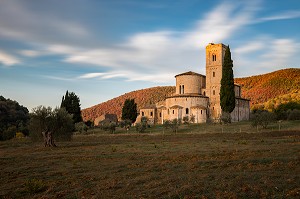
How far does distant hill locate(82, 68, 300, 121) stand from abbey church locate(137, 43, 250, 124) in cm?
3855

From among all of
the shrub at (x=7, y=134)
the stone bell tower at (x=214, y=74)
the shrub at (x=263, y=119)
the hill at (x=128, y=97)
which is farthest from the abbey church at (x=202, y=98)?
the hill at (x=128, y=97)

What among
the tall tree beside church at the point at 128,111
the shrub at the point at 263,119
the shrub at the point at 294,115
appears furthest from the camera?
the tall tree beside church at the point at 128,111

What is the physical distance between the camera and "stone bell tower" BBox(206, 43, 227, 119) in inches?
2857

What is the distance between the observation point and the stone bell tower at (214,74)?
72562 mm

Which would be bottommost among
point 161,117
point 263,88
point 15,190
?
point 15,190

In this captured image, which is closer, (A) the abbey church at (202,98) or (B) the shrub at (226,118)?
(B) the shrub at (226,118)

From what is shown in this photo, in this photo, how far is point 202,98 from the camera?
236 ft

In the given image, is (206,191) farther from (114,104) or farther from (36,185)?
(114,104)

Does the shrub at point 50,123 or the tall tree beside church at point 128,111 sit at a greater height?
the tall tree beside church at point 128,111

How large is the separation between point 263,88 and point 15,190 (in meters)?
140

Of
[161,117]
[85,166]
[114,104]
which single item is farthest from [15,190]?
[114,104]

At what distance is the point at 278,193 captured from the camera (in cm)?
1086

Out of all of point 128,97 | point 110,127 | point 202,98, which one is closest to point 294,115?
point 202,98

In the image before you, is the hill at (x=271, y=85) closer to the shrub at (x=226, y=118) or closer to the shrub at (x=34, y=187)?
the shrub at (x=226, y=118)
